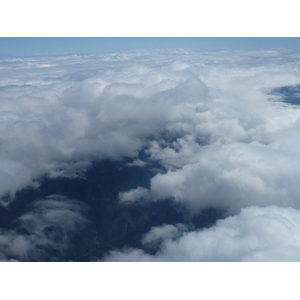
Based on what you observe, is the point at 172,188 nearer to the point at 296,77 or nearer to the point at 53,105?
the point at 53,105

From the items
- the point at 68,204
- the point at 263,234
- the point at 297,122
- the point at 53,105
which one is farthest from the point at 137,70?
the point at 263,234

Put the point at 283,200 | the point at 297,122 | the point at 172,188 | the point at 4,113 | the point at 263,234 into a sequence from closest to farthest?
the point at 263,234 < the point at 283,200 < the point at 172,188 < the point at 297,122 < the point at 4,113

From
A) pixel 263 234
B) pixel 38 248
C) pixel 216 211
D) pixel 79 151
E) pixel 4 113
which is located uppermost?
pixel 4 113

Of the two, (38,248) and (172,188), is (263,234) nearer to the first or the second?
(38,248)

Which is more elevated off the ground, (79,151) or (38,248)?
(79,151)

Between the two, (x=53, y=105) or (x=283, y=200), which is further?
(x=53, y=105)

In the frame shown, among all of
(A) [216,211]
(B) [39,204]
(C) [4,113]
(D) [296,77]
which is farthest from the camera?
(D) [296,77]

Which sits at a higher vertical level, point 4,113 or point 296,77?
point 296,77

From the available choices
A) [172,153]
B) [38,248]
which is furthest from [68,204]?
[172,153]

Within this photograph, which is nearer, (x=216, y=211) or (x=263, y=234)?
(x=263, y=234)
